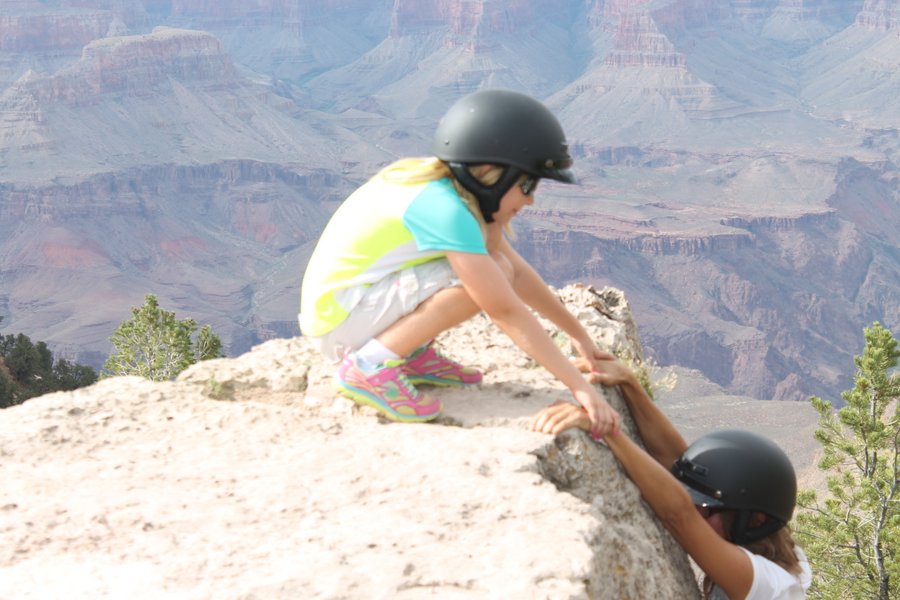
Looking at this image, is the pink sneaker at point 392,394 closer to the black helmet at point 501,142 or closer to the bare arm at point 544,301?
the bare arm at point 544,301

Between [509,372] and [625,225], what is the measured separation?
15858 centimetres

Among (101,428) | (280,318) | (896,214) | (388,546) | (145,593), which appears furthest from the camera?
(896,214)

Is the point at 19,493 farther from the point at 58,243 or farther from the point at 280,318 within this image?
the point at 58,243

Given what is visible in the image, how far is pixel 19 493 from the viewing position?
553 cm

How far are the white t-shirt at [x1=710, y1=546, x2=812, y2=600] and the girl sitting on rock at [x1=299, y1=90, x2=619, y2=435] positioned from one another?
1.11 m

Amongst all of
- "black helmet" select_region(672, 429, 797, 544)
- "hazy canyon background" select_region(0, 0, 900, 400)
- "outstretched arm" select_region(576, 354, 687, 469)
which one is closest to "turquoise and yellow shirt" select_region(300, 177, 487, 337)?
"outstretched arm" select_region(576, 354, 687, 469)

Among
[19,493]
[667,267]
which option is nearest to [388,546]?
[19,493]

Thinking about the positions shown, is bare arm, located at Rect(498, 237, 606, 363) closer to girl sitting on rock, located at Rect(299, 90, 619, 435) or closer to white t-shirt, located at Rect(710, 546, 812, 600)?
girl sitting on rock, located at Rect(299, 90, 619, 435)

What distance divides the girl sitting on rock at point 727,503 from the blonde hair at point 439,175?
4.15 feet

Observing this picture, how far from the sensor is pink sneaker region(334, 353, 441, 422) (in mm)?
6426

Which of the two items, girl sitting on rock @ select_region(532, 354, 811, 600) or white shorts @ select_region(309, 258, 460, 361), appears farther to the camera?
white shorts @ select_region(309, 258, 460, 361)

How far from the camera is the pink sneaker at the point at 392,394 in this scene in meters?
6.43

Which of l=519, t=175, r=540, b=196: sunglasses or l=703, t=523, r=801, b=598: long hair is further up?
l=519, t=175, r=540, b=196: sunglasses

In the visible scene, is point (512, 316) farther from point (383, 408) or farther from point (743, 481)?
point (743, 481)
